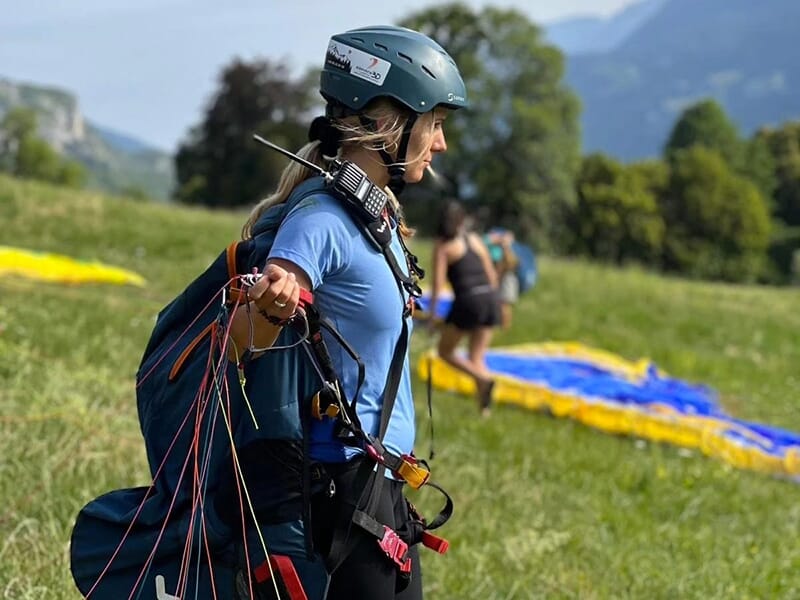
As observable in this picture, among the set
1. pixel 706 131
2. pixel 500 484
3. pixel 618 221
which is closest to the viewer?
pixel 500 484

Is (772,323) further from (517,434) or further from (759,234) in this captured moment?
(759,234)

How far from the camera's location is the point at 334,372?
2.54m

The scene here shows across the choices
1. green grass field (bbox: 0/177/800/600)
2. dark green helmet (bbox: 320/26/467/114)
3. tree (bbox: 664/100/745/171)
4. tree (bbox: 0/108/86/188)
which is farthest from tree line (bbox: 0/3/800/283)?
dark green helmet (bbox: 320/26/467/114)

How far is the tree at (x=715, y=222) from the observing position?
61812 millimetres

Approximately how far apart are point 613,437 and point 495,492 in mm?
3122

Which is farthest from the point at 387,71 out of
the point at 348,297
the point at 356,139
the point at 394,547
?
the point at 394,547

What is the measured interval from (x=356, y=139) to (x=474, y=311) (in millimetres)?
6835

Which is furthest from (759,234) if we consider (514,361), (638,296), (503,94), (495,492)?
(495,492)

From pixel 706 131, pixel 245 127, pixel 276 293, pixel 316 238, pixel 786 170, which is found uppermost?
pixel 706 131

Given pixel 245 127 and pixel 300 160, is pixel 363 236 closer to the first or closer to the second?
pixel 300 160

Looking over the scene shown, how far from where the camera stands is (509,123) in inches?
2068

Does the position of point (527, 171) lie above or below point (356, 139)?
above

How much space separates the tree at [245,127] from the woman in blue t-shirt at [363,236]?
4691 centimetres

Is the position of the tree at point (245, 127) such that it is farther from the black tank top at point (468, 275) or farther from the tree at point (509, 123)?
the black tank top at point (468, 275)
